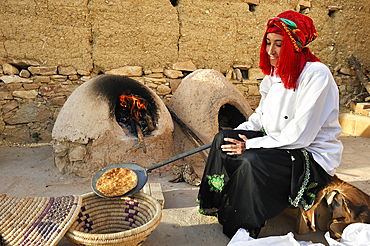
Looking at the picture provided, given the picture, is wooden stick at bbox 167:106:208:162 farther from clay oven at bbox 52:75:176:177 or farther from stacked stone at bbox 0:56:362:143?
stacked stone at bbox 0:56:362:143

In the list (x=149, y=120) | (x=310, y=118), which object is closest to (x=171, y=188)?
(x=149, y=120)

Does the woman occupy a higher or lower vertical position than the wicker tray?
higher

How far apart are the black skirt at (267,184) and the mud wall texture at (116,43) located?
3.34m

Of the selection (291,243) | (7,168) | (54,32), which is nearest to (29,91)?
(54,32)

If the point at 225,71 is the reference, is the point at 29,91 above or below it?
below

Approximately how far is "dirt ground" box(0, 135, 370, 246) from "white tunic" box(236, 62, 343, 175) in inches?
29.0

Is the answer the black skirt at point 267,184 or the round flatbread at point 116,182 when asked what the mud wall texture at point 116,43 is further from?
the black skirt at point 267,184

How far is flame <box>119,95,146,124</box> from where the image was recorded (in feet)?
11.5

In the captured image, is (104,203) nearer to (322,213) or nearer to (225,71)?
(322,213)

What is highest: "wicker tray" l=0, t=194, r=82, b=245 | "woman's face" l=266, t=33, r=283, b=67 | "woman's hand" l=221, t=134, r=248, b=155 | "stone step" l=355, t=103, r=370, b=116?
"woman's face" l=266, t=33, r=283, b=67

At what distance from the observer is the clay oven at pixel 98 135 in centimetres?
328

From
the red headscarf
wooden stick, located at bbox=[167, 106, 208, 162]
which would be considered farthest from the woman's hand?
wooden stick, located at bbox=[167, 106, 208, 162]

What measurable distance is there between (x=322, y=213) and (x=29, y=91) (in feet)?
14.7

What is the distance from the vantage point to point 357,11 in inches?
236
